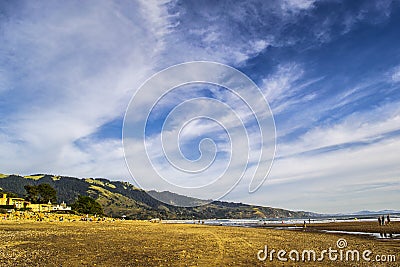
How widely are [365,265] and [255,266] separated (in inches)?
228

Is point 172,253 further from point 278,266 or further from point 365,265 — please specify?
point 365,265

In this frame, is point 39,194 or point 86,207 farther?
point 86,207

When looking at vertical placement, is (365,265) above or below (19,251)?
above

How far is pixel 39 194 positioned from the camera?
4835 inches

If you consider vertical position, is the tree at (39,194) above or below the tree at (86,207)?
above

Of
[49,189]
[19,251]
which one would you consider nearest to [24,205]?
[49,189]

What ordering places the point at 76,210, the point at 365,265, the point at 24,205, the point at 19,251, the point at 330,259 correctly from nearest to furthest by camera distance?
the point at 365,265, the point at 330,259, the point at 19,251, the point at 24,205, the point at 76,210

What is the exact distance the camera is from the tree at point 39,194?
4727 inches

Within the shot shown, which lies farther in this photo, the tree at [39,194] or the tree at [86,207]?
the tree at [86,207]

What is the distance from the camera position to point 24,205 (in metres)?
112

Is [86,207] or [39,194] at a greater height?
[39,194]

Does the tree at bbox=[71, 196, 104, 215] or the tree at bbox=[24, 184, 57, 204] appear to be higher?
the tree at bbox=[24, 184, 57, 204]

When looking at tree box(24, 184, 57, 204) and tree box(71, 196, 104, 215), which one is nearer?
tree box(24, 184, 57, 204)

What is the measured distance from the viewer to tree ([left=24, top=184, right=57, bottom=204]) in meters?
120
